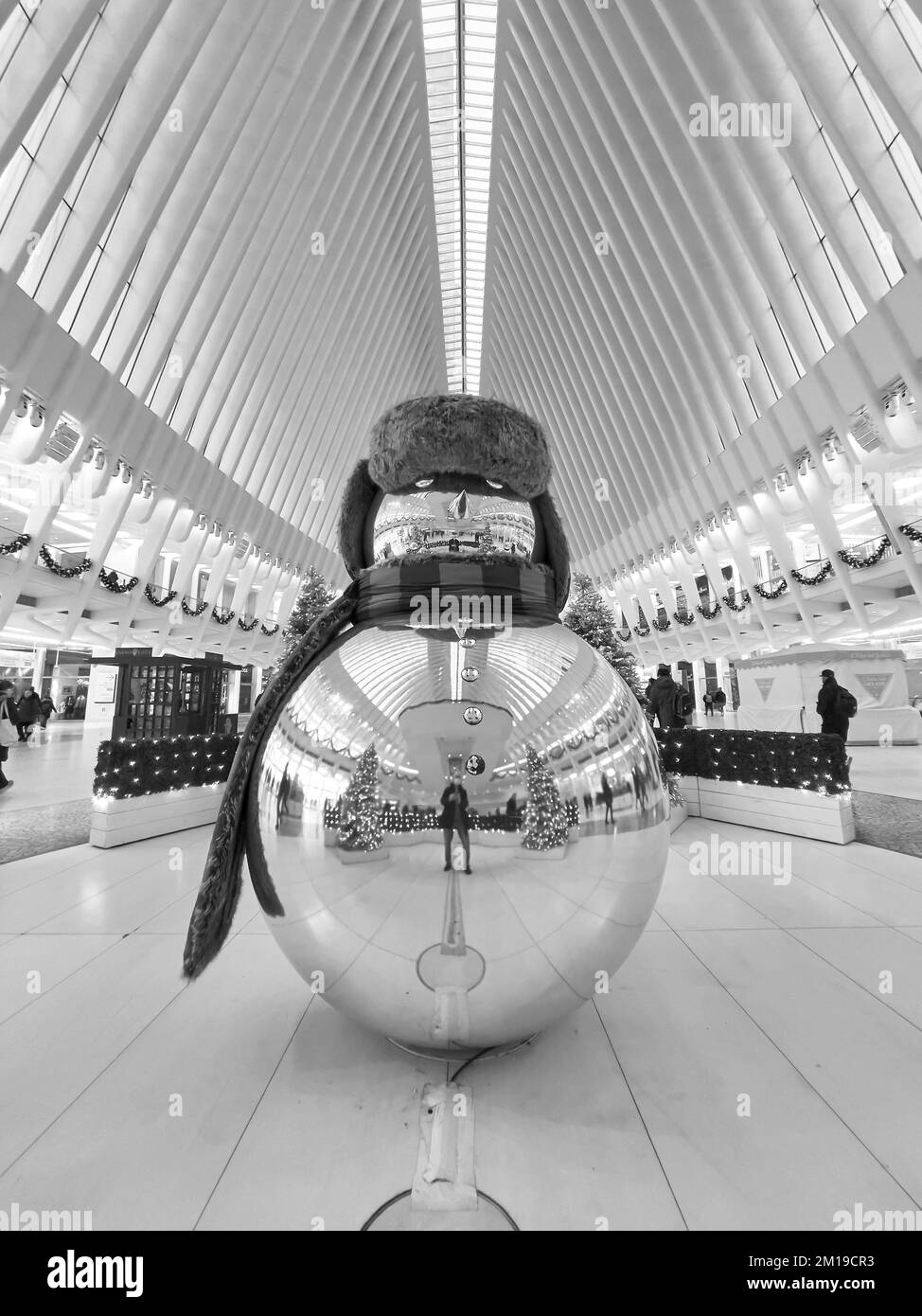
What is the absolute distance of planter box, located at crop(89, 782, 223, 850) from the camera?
4.75 m

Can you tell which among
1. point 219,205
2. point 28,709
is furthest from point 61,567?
point 219,205

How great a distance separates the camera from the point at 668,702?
9461mm

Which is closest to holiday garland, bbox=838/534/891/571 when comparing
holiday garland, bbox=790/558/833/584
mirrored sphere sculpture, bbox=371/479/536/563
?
holiday garland, bbox=790/558/833/584

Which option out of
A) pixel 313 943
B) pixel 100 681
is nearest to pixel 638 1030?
pixel 313 943

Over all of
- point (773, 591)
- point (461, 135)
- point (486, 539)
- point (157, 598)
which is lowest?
point (486, 539)

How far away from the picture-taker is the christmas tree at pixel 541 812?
127cm

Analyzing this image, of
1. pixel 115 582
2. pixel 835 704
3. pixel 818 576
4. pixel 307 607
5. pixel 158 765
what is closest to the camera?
pixel 158 765

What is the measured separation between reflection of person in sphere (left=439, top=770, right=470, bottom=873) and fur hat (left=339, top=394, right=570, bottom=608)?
855mm

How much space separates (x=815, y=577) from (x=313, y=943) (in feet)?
69.3

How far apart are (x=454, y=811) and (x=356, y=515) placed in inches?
44.9

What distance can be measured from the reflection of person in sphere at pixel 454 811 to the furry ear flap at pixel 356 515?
94 cm

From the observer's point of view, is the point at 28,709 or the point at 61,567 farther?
the point at 61,567

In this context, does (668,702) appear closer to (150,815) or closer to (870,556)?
(150,815)

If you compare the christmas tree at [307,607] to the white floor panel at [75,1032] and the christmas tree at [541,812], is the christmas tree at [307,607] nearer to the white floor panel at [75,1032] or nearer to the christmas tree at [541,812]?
the white floor panel at [75,1032]
